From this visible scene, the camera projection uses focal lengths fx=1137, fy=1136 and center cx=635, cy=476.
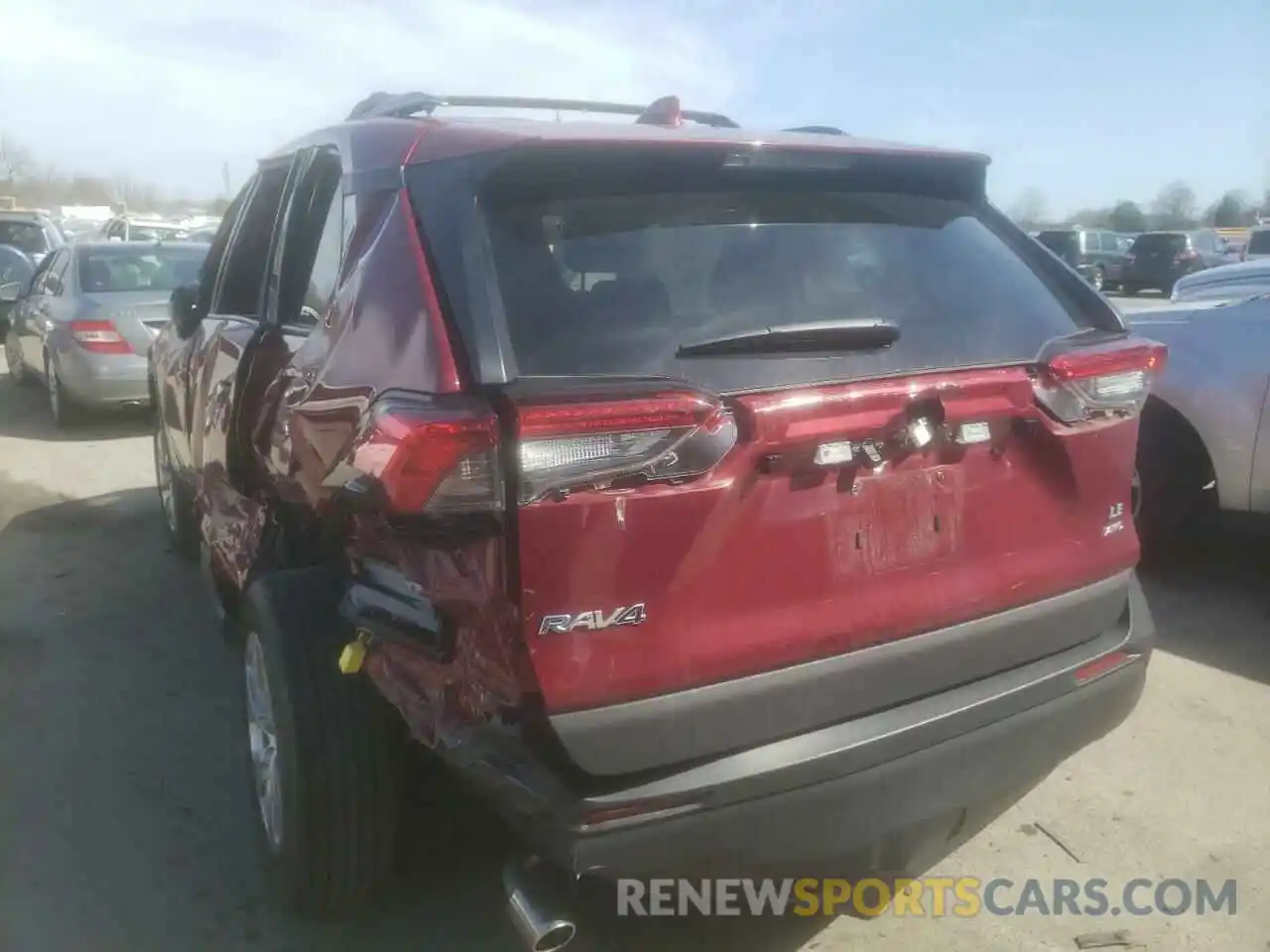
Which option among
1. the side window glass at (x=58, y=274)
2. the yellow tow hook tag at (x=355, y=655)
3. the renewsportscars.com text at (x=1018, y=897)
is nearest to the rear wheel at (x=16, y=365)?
the side window glass at (x=58, y=274)

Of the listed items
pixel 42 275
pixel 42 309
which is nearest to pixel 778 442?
pixel 42 309

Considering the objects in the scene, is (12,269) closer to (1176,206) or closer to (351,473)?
(351,473)

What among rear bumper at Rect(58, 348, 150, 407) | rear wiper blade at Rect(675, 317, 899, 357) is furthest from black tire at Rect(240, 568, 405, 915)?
rear bumper at Rect(58, 348, 150, 407)

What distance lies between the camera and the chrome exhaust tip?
6.47 feet

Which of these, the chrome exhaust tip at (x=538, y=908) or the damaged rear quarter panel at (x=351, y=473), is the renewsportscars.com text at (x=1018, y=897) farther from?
the damaged rear quarter panel at (x=351, y=473)

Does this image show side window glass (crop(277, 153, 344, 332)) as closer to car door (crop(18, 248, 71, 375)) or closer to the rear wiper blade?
the rear wiper blade

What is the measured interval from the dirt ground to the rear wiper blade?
1.09 metres

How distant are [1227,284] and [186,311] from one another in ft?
16.9

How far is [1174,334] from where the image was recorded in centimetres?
516

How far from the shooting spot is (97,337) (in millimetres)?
9094

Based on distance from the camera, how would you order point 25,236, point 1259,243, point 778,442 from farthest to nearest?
point 1259,243 < point 25,236 < point 778,442

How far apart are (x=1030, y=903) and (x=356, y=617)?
188 cm

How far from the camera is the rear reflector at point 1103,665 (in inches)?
99.2

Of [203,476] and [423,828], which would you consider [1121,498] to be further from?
[203,476]
